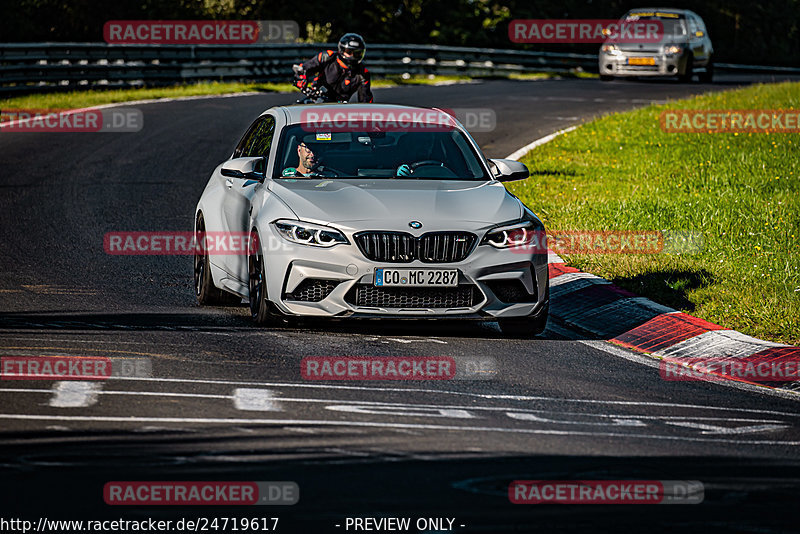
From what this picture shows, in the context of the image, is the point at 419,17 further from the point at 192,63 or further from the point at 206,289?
the point at 206,289

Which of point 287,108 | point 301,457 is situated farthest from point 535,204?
point 301,457

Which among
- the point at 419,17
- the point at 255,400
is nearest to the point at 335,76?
the point at 255,400

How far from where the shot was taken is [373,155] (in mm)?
10664

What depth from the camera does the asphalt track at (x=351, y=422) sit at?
5.54m

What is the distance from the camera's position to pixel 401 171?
1057 cm

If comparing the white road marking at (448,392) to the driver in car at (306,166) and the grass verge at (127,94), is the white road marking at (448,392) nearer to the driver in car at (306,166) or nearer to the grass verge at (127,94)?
the driver in car at (306,166)

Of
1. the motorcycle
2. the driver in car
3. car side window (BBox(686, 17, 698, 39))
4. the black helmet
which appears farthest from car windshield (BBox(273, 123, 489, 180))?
car side window (BBox(686, 17, 698, 39))

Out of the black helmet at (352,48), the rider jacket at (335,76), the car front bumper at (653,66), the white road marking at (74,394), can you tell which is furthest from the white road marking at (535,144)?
the white road marking at (74,394)

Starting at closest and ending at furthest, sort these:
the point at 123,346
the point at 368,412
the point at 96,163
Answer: the point at 368,412 < the point at 123,346 < the point at 96,163

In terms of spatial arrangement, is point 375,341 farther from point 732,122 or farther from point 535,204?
point 732,122

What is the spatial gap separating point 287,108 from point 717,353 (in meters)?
4.04

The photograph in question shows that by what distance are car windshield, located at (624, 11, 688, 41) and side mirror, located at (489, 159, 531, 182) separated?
25044 mm

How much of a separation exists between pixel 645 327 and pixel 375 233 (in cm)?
220

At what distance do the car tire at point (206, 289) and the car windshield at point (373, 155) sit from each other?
1.04 meters
